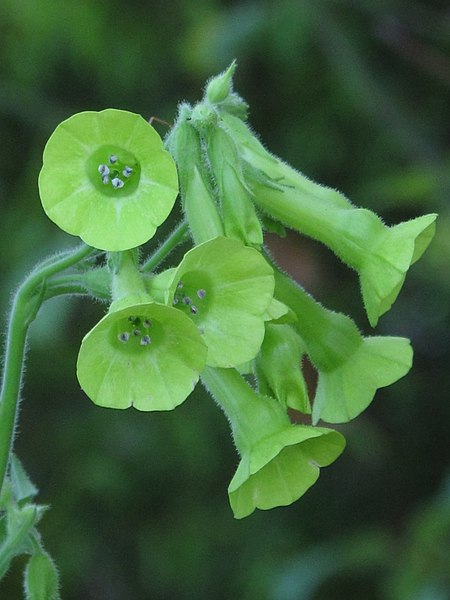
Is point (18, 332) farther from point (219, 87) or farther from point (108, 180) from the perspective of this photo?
point (219, 87)

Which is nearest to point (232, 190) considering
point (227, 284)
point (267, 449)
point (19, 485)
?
point (227, 284)

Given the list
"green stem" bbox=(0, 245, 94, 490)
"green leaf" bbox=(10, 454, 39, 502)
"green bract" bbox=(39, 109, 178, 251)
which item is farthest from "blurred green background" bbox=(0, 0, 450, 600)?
"green bract" bbox=(39, 109, 178, 251)

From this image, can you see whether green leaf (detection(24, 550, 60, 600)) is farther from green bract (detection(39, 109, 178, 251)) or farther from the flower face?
green bract (detection(39, 109, 178, 251))

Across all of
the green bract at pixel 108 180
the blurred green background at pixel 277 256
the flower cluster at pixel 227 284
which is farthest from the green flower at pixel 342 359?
the blurred green background at pixel 277 256

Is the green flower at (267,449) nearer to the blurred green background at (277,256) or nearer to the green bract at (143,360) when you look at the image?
the green bract at (143,360)

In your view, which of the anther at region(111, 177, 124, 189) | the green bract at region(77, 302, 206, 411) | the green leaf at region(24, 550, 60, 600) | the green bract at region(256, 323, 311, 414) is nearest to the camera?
the green bract at region(77, 302, 206, 411)

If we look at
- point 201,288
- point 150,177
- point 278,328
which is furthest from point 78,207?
point 278,328

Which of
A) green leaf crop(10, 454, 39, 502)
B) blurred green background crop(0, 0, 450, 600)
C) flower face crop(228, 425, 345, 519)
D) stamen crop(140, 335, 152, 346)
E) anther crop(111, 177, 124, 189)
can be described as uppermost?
blurred green background crop(0, 0, 450, 600)
